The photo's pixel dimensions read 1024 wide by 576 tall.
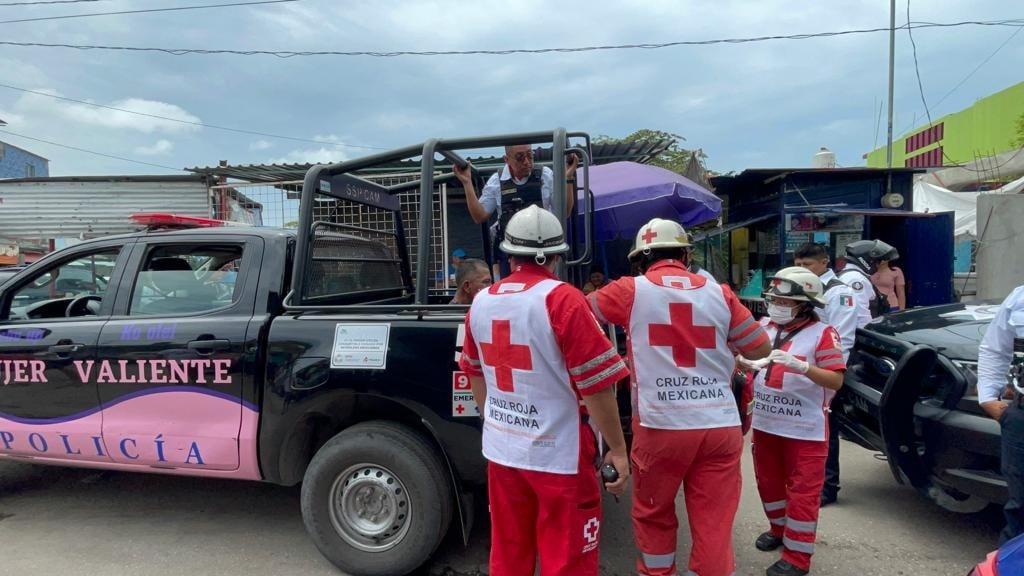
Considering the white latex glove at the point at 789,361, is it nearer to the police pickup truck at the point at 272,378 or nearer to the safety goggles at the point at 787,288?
the safety goggles at the point at 787,288

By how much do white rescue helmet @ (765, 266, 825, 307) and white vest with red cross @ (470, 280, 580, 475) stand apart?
4.75 ft

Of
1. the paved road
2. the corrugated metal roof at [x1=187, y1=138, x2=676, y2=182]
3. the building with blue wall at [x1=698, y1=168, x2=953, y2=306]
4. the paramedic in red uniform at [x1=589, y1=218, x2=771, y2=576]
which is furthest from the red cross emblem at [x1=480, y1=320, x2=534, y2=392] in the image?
the building with blue wall at [x1=698, y1=168, x2=953, y2=306]

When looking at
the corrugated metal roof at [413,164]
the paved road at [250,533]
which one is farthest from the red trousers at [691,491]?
the corrugated metal roof at [413,164]

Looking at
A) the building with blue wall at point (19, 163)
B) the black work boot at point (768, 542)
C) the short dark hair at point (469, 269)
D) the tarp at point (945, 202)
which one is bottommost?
the black work boot at point (768, 542)

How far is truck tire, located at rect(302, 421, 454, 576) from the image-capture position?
296 cm

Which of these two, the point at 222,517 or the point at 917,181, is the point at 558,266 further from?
the point at 917,181

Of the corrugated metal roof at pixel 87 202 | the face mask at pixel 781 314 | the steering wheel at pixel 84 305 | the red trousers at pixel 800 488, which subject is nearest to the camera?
the red trousers at pixel 800 488

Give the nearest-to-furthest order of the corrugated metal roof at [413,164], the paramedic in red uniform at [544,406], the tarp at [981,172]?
the paramedic in red uniform at [544,406] → the corrugated metal roof at [413,164] → the tarp at [981,172]

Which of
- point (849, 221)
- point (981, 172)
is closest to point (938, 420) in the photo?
point (849, 221)

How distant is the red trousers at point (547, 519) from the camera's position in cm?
215

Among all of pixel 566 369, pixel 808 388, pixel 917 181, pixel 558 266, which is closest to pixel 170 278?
pixel 558 266

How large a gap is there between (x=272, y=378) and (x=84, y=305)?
5.36 ft

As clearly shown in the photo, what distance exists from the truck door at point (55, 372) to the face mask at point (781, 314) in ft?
12.0

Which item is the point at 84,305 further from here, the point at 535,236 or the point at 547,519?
the point at 547,519
